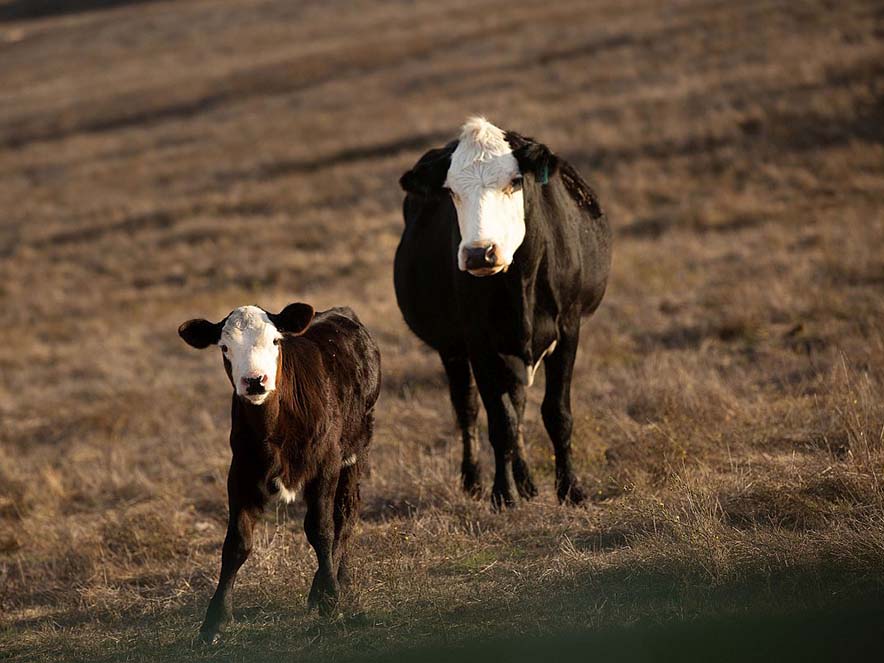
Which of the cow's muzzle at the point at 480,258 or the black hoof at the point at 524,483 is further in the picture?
the black hoof at the point at 524,483

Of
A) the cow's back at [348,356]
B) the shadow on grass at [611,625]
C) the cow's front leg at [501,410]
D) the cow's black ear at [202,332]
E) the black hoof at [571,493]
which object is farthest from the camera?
the cow's front leg at [501,410]

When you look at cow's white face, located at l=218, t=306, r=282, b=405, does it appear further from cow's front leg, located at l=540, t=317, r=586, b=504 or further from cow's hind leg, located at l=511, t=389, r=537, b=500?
cow's front leg, located at l=540, t=317, r=586, b=504

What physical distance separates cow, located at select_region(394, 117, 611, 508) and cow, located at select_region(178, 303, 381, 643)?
124 centimetres

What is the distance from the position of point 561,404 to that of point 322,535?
245 centimetres

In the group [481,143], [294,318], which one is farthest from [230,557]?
[481,143]

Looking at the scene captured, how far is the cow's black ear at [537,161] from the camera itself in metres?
7.60

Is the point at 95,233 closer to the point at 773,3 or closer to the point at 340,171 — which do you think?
the point at 340,171

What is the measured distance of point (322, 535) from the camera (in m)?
6.36

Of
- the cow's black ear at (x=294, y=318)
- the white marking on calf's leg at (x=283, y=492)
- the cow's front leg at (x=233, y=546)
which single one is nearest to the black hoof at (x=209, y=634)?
the cow's front leg at (x=233, y=546)

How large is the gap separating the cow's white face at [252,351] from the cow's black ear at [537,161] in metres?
2.18

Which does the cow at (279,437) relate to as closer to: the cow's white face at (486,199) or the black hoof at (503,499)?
the cow's white face at (486,199)

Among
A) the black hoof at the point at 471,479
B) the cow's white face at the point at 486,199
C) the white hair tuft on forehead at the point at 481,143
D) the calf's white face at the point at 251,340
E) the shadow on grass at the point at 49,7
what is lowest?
the black hoof at the point at 471,479

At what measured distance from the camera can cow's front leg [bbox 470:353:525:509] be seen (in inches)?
320

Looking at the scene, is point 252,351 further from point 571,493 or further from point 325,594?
point 571,493
